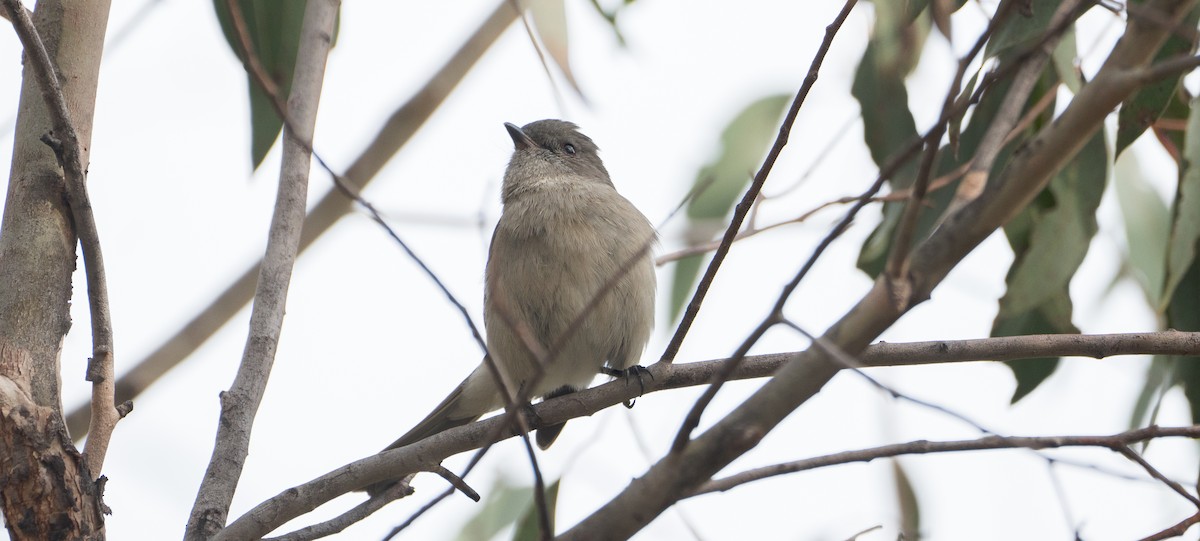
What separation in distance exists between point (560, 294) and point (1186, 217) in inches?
68.7

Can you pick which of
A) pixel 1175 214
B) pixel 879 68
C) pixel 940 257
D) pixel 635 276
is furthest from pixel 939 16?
pixel 940 257

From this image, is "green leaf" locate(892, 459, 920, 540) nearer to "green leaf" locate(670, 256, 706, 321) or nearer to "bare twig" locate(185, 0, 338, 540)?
"green leaf" locate(670, 256, 706, 321)

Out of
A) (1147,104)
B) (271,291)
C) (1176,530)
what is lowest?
(1176,530)

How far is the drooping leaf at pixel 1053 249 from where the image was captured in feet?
9.90

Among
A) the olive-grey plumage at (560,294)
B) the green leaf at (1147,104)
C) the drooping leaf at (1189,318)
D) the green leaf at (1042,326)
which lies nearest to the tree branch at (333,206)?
the olive-grey plumage at (560,294)

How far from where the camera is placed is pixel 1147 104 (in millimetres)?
2770

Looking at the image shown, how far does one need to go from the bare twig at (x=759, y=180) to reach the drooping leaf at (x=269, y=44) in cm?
151

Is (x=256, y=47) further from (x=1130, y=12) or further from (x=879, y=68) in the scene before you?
(x=1130, y=12)

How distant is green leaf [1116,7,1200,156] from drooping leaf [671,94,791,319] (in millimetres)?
1391

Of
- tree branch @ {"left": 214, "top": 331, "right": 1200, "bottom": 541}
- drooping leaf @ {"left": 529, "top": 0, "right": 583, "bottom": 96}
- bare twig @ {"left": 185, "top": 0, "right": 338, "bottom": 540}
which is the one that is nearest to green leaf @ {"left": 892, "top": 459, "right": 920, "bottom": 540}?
tree branch @ {"left": 214, "top": 331, "right": 1200, "bottom": 541}

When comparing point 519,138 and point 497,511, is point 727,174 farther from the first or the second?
point 497,511

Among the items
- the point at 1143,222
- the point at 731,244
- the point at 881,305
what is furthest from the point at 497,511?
the point at 881,305

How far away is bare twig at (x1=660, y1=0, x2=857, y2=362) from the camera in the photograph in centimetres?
186

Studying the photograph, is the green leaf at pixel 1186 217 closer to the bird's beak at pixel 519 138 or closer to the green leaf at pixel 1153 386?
the green leaf at pixel 1153 386
